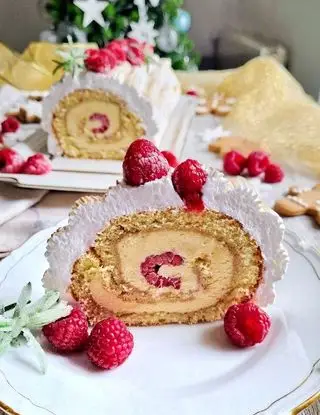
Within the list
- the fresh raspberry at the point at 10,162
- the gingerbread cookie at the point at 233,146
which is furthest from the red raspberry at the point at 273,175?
the fresh raspberry at the point at 10,162

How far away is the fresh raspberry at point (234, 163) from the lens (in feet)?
7.18

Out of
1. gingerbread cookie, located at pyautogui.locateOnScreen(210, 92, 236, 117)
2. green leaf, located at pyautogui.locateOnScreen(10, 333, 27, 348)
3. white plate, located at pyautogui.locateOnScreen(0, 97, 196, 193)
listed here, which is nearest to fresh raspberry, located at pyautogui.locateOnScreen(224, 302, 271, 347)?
green leaf, located at pyautogui.locateOnScreen(10, 333, 27, 348)

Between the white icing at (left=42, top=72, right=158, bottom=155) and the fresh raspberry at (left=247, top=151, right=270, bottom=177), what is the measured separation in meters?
0.36

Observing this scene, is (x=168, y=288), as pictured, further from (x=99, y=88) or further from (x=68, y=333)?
(x=99, y=88)

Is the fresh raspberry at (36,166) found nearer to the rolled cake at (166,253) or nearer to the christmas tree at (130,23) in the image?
the rolled cake at (166,253)

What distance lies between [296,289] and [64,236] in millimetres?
466

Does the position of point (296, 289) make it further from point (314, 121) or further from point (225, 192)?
point (314, 121)

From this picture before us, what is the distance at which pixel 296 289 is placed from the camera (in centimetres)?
146

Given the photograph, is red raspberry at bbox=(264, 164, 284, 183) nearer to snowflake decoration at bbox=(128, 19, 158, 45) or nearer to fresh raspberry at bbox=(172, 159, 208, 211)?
fresh raspberry at bbox=(172, 159, 208, 211)

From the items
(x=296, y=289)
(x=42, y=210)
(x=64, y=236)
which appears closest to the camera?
(x=64, y=236)

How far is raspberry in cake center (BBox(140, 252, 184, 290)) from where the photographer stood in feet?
4.59

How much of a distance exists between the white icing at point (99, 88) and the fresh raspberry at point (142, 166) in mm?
1047

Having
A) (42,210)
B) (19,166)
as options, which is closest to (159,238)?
(42,210)

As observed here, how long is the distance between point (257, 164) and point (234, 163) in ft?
0.22
